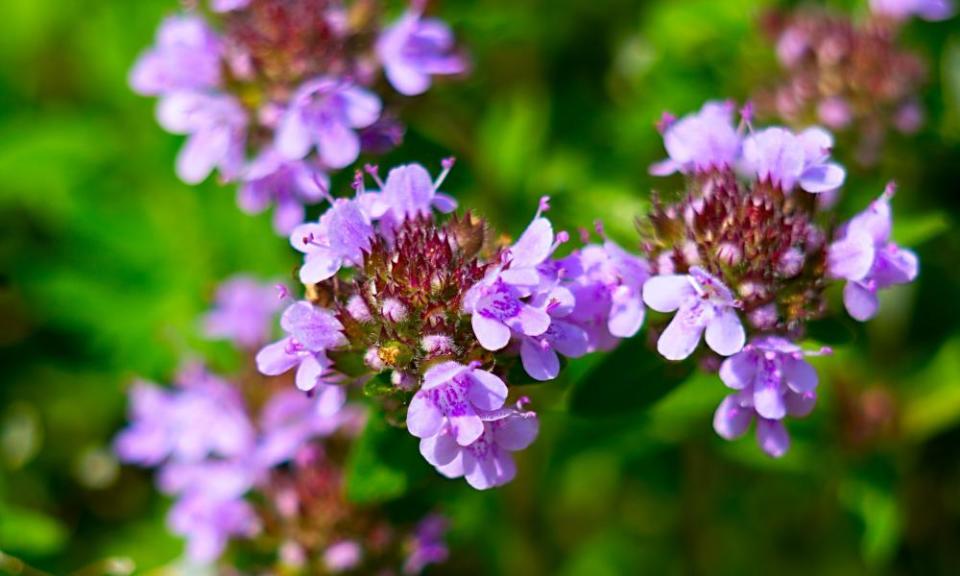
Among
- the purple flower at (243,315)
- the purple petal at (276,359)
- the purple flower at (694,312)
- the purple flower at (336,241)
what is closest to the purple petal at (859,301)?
the purple flower at (694,312)

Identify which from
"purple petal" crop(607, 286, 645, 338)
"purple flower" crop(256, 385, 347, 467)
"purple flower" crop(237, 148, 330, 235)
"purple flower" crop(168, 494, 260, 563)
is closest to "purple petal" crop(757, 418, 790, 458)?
"purple petal" crop(607, 286, 645, 338)

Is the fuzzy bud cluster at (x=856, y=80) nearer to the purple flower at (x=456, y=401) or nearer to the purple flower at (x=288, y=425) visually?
the purple flower at (x=288, y=425)

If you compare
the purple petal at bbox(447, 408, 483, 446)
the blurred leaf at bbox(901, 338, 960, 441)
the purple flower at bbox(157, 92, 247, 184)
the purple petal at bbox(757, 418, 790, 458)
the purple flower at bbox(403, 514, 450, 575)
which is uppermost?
the purple flower at bbox(157, 92, 247, 184)

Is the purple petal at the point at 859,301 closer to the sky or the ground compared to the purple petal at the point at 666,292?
closer to the ground

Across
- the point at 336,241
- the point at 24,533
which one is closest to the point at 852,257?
the point at 336,241

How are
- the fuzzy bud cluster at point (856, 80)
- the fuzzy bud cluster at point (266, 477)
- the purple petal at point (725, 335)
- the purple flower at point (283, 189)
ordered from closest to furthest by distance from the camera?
the purple petal at point (725, 335)
the purple flower at point (283, 189)
the fuzzy bud cluster at point (266, 477)
the fuzzy bud cluster at point (856, 80)

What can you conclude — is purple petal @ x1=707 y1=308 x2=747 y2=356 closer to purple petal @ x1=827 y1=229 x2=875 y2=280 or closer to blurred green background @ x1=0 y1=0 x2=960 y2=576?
purple petal @ x1=827 y1=229 x2=875 y2=280
